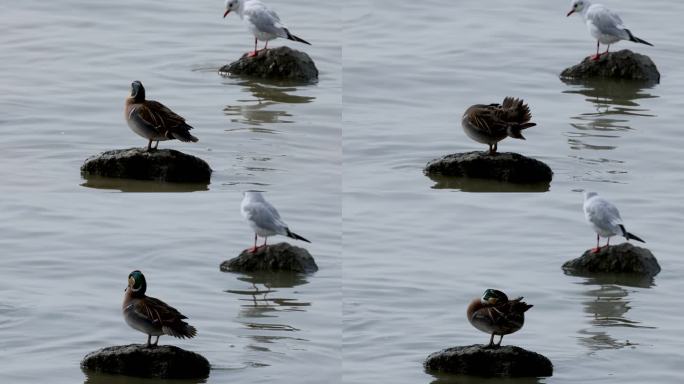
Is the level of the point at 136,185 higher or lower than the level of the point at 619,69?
lower

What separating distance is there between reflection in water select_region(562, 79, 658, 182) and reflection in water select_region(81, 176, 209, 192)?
4.06 meters

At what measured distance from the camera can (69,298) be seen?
672 inches

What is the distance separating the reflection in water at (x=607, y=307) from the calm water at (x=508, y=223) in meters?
0.02

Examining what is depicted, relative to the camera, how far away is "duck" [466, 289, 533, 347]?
47.8ft

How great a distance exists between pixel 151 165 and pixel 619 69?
742 centimetres

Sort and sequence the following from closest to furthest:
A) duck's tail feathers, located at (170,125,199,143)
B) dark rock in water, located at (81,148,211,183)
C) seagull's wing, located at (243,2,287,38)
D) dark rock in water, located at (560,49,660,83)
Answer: duck's tail feathers, located at (170,125,199,143), dark rock in water, located at (81,148,211,183), seagull's wing, located at (243,2,287,38), dark rock in water, located at (560,49,660,83)

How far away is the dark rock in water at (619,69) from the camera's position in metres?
21.3

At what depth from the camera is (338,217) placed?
18.6 meters

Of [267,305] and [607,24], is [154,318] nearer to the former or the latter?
[267,305]

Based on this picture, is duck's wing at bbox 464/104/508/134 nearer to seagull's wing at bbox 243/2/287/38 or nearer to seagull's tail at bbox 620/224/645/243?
seagull's tail at bbox 620/224/645/243

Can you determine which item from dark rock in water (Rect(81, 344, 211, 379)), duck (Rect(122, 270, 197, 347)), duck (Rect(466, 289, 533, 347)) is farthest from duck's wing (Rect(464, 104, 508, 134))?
dark rock in water (Rect(81, 344, 211, 379))

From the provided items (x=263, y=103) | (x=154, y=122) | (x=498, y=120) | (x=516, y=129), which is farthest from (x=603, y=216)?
(x=154, y=122)

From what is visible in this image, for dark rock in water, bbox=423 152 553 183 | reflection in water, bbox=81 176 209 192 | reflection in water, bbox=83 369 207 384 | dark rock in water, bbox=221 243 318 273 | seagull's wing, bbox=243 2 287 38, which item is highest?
seagull's wing, bbox=243 2 287 38

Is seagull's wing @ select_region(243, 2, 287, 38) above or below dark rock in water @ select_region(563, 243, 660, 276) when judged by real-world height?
above
